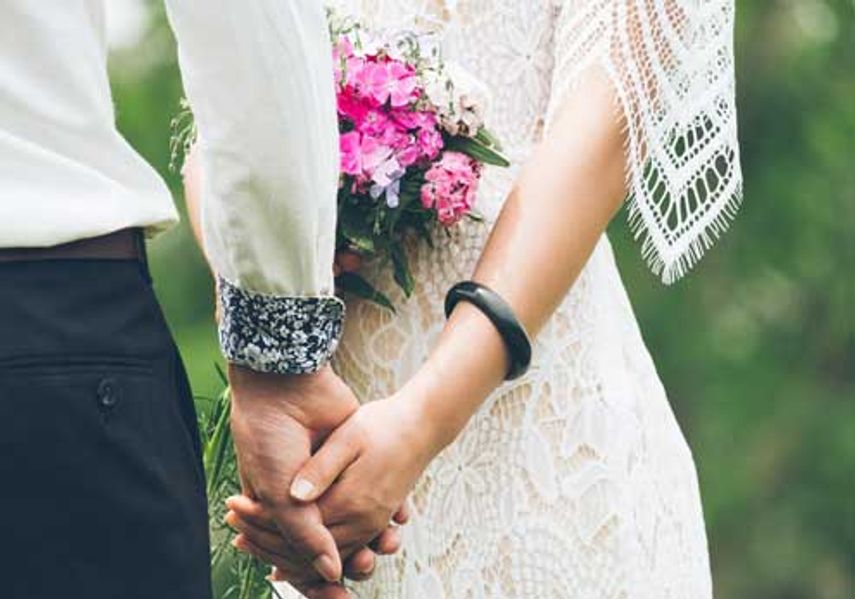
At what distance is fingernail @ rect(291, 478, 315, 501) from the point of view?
344 cm

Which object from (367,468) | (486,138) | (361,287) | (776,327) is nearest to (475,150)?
(486,138)

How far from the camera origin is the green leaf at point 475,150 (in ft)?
12.6

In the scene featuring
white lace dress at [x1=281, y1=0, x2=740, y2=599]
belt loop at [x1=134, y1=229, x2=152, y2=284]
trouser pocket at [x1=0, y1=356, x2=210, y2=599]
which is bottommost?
white lace dress at [x1=281, y1=0, x2=740, y2=599]

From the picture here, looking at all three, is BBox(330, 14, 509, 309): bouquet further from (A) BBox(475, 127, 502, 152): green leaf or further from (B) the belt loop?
(B) the belt loop

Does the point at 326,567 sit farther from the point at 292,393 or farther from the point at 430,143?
the point at 430,143

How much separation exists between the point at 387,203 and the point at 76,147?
0.94m

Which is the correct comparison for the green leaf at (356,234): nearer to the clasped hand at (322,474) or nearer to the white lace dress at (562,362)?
the white lace dress at (562,362)

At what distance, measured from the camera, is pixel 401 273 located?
3855mm

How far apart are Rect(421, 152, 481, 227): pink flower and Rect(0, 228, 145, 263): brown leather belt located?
0.80m

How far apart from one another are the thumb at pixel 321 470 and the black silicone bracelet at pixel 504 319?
35 centimetres

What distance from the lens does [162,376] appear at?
302 centimetres

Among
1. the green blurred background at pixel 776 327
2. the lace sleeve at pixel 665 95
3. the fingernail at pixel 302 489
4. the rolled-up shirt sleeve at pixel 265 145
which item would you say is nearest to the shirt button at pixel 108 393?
the rolled-up shirt sleeve at pixel 265 145

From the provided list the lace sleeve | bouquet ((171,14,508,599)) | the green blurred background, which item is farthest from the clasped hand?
the green blurred background

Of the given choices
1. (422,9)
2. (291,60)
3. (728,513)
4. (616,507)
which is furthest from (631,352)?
(728,513)
